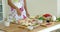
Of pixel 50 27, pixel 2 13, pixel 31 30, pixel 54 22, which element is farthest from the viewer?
pixel 2 13

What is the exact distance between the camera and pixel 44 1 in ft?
12.1

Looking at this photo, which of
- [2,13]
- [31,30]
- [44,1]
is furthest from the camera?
[2,13]

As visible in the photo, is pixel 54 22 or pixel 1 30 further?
pixel 54 22

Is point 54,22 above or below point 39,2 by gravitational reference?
below

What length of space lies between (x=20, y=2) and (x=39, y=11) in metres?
1.35

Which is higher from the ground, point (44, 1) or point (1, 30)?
point (44, 1)

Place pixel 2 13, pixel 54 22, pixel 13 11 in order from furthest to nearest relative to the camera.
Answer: pixel 2 13 < pixel 13 11 < pixel 54 22

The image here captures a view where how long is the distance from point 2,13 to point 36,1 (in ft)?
3.33

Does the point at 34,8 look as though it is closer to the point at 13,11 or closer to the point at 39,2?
the point at 39,2

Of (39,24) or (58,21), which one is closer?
(39,24)

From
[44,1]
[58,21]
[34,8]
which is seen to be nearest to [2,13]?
[34,8]

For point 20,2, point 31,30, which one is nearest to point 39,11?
point 20,2

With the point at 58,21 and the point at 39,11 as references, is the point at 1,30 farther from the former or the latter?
the point at 39,11

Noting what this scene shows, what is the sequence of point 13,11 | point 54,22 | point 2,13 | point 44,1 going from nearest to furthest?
point 54,22, point 13,11, point 44,1, point 2,13
